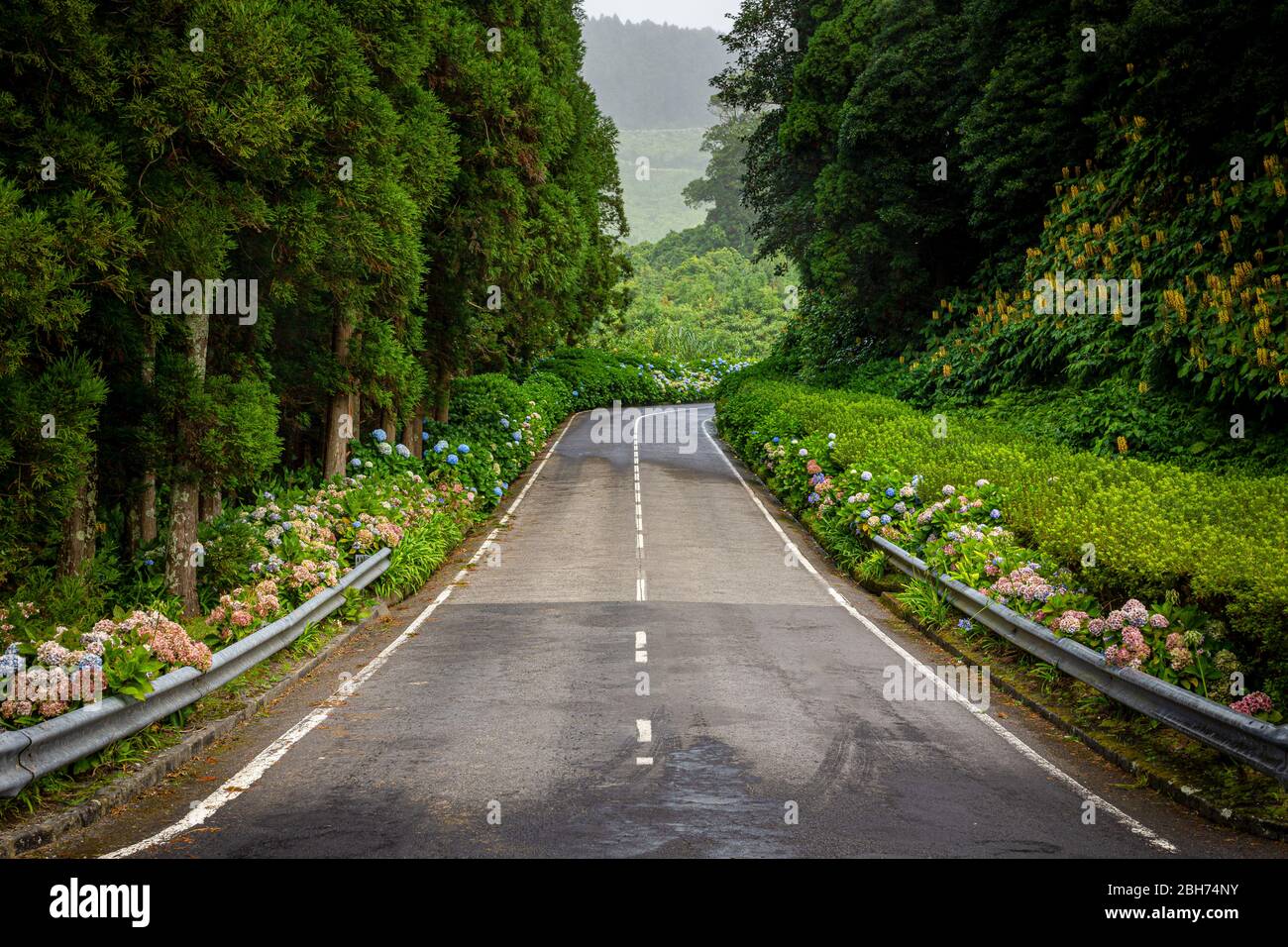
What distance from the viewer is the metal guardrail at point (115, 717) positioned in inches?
278

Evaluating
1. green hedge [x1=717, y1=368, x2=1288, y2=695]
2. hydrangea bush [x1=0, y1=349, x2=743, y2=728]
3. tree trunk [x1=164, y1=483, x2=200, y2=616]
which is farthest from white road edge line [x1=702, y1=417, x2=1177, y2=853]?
tree trunk [x1=164, y1=483, x2=200, y2=616]

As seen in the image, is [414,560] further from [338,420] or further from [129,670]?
[129,670]

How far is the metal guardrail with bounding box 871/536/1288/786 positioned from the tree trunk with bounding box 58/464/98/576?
996 cm

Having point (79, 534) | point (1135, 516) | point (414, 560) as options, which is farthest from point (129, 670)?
point (414, 560)

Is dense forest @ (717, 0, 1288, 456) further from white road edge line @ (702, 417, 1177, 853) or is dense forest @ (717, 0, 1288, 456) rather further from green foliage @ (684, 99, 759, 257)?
green foliage @ (684, 99, 759, 257)

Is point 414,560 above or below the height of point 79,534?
below

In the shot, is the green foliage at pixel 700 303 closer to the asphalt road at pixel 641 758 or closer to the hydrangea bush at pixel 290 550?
the hydrangea bush at pixel 290 550

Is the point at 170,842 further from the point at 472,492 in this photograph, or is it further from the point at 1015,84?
the point at 1015,84

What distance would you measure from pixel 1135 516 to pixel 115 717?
30.7 ft

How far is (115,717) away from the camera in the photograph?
8.36 meters

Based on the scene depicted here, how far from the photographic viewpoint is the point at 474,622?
15602 mm

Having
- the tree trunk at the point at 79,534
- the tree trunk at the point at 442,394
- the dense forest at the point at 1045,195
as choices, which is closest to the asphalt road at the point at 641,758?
the tree trunk at the point at 79,534

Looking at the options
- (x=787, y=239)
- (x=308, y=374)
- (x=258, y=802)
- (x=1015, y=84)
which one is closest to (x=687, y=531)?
(x=308, y=374)

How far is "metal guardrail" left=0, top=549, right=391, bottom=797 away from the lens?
7.07 metres
